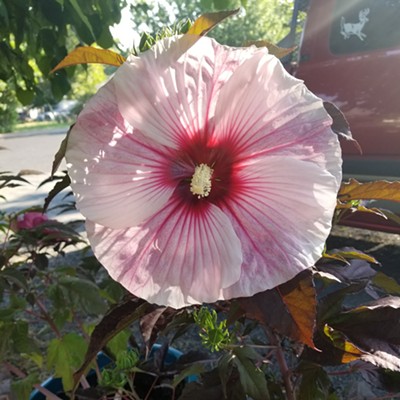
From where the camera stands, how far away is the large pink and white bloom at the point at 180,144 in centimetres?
49

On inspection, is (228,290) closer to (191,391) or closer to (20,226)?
(191,391)

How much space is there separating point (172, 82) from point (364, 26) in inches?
111

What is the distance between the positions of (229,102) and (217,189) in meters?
0.12

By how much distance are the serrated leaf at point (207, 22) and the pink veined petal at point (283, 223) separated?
0.56 ft

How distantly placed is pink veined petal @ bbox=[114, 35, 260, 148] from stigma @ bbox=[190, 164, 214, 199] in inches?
2.2

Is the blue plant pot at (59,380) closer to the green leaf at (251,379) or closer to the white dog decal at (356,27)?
the green leaf at (251,379)

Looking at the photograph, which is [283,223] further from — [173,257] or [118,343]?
[118,343]

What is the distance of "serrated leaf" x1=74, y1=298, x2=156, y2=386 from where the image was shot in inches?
25.0

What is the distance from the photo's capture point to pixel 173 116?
1.71ft

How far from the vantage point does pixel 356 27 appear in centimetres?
299

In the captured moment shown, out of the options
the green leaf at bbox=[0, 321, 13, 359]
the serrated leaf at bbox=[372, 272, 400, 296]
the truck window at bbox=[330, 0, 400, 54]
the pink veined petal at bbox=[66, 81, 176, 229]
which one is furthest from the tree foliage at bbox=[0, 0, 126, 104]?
the truck window at bbox=[330, 0, 400, 54]

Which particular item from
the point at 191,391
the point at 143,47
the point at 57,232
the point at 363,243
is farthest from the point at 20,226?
the point at 363,243

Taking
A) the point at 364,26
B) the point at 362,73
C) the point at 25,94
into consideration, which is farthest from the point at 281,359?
the point at 364,26

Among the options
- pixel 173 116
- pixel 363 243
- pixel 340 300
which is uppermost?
pixel 173 116
